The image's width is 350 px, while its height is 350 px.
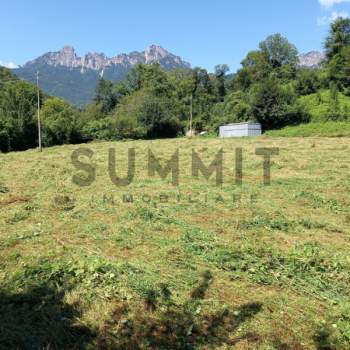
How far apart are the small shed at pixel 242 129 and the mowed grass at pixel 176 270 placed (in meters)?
25.7

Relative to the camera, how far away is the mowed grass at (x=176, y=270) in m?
3.47

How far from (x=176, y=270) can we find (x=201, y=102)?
175ft

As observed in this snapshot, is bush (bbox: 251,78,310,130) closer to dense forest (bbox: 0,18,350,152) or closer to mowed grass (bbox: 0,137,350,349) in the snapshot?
dense forest (bbox: 0,18,350,152)

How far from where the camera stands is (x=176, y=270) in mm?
4828

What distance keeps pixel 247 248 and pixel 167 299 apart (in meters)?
2.00

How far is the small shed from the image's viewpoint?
35031 mm

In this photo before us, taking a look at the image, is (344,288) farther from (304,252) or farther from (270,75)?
(270,75)

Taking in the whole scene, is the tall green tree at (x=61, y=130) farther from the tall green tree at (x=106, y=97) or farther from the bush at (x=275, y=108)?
the tall green tree at (x=106, y=97)

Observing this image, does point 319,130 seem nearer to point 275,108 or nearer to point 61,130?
point 275,108

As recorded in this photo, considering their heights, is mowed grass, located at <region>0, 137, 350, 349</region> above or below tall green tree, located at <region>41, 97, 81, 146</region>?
below

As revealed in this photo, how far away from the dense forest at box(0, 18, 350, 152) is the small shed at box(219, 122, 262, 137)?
2.86m

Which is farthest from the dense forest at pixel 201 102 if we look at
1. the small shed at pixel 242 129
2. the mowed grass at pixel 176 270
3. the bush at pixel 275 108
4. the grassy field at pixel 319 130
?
the mowed grass at pixel 176 270

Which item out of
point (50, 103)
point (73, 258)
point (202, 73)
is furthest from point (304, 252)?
point (202, 73)

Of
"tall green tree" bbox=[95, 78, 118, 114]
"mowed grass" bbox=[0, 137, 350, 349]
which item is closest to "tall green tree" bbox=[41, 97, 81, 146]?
"tall green tree" bbox=[95, 78, 118, 114]
